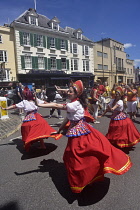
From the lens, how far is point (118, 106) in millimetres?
4555

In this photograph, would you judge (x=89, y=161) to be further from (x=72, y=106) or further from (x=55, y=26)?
(x=55, y=26)

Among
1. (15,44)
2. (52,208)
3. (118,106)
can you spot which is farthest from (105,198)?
(15,44)

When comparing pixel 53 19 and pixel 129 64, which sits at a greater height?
pixel 53 19

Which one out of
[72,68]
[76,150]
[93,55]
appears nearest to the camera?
[76,150]

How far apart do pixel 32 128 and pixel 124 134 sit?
2.42 meters

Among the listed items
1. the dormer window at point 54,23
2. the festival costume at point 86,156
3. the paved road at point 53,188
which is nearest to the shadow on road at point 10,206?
the paved road at point 53,188

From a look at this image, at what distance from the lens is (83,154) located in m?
2.78

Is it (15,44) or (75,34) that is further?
(75,34)

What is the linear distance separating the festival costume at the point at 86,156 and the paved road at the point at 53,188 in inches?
12.4

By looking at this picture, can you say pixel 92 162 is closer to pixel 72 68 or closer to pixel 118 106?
pixel 118 106

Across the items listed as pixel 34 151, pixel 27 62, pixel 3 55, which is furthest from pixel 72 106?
pixel 27 62

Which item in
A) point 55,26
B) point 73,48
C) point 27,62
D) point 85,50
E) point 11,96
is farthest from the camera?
point 85,50

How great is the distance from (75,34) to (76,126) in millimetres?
32261

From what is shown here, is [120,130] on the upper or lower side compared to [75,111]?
lower
